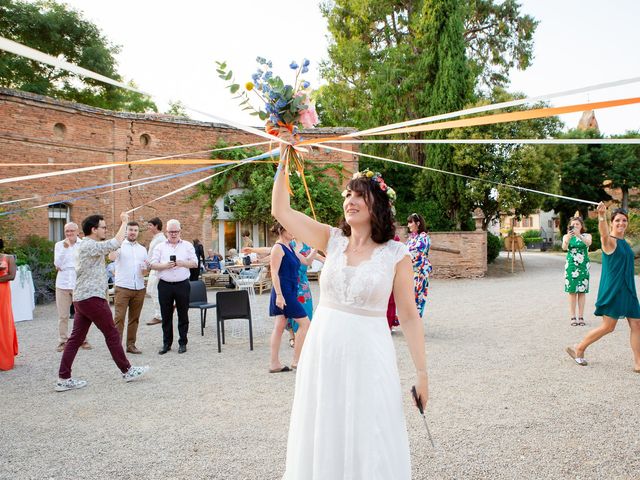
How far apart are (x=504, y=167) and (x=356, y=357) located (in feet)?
62.4

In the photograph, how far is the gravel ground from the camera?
11.4ft

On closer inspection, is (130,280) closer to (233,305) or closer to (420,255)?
(233,305)

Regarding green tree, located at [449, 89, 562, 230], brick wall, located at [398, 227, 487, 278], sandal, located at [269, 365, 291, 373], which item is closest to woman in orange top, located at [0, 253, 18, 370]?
sandal, located at [269, 365, 291, 373]

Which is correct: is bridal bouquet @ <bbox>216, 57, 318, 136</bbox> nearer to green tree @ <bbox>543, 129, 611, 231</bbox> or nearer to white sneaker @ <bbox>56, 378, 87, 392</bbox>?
white sneaker @ <bbox>56, 378, 87, 392</bbox>

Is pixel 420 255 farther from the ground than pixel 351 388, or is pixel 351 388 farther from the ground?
pixel 420 255

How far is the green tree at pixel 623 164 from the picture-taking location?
35.6 meters

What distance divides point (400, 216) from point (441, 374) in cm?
1720

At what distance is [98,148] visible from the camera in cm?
1622

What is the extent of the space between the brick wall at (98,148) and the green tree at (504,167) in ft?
17.2

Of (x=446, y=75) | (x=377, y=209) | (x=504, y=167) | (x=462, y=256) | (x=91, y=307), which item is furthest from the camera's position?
(x=446, y=75)

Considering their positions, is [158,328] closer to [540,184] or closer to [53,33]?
[540,184]

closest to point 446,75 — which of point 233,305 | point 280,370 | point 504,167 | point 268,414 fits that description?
point 504,167

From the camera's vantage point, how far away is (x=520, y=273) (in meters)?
19.9

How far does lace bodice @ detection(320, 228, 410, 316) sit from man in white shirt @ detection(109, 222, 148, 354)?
17.8 feet
